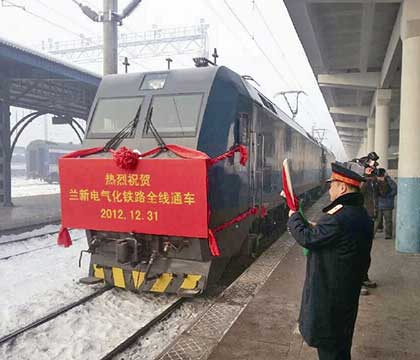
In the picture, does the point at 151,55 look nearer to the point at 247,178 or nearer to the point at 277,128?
the point at 277,128

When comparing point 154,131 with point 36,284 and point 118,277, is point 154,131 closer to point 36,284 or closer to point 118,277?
point 118,277

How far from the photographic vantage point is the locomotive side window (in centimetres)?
581

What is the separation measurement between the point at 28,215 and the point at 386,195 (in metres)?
11.6

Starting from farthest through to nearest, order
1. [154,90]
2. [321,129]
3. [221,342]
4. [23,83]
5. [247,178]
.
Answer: [321,129] → [23,83] → [247,178] → [154,90] → [221,342]

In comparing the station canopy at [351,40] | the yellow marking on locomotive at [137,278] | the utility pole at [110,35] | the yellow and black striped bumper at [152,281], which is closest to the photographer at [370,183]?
the yellow and black striped bumper at [152,281]

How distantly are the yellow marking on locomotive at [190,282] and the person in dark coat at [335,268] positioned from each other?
2970 millimetres

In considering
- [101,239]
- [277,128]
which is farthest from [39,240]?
[277,128]

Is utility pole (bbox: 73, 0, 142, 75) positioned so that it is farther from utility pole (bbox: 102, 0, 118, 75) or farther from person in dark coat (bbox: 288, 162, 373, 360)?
person in dark coat (bbox: 288, 162, 373, 360)

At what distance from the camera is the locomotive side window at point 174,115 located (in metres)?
5.81

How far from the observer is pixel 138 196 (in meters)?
5.51

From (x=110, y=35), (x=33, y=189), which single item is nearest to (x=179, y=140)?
(x=110, y=35)

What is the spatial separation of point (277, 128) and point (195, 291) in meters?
4.59

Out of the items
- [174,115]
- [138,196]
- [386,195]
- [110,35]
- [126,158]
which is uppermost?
[110,35]

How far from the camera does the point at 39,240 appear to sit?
435 inches
